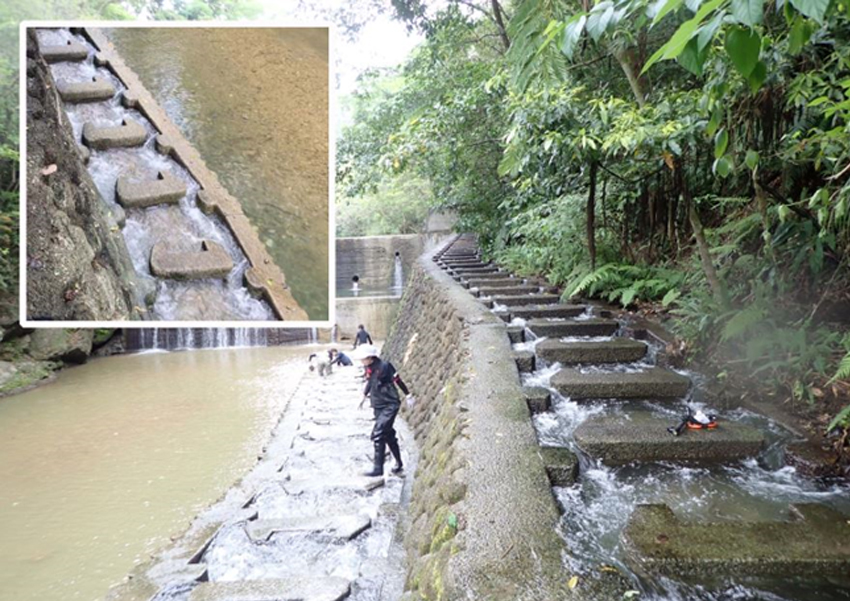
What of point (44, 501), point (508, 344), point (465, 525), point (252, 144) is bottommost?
point (44, 501)

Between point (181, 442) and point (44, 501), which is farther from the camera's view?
point (181, 442)

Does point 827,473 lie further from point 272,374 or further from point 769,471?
point 272,374

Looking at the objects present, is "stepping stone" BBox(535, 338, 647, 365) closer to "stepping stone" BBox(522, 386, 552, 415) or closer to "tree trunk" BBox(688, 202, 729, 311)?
"tree trunk" BBox(688, 202, 729, 311)

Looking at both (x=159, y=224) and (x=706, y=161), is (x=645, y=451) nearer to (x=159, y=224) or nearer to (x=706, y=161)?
(x=159, y=224)

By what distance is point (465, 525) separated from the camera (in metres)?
2.18

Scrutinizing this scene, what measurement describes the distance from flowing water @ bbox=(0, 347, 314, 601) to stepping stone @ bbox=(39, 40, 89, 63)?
395cm

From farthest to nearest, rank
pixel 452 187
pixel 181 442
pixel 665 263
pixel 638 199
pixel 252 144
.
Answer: pixel 452 187 → pixel 181 442 → pixel 638 199 → pixel 665 263 → pixel 252 144

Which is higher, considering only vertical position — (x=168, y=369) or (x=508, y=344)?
(x=508, y=344)

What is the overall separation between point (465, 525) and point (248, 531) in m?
2.32

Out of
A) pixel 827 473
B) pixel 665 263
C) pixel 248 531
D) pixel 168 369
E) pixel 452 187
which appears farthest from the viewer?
pixel 168 369

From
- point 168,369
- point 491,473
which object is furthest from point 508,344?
point 168,369

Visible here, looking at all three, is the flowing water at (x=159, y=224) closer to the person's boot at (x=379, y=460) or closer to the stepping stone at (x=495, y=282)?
the person's boot at (x=379, y=460)

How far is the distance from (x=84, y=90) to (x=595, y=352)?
3798 mm

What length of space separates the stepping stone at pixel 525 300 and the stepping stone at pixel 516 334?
4.25ft
